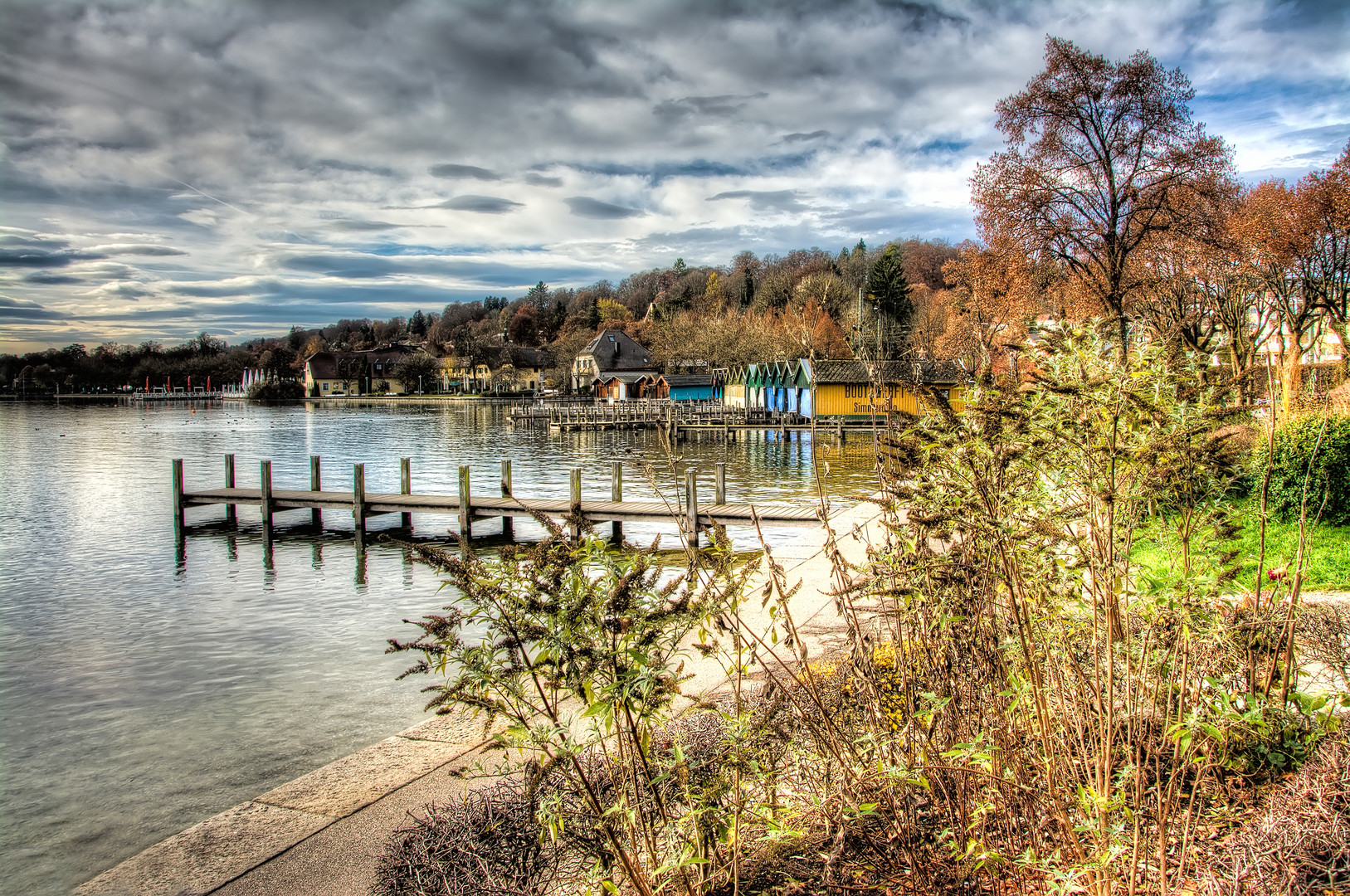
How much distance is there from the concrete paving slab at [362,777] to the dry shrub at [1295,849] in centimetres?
460

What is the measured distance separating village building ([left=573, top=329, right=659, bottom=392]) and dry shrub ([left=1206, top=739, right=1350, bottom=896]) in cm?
9542

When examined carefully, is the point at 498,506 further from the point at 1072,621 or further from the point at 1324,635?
the point at 1072,621

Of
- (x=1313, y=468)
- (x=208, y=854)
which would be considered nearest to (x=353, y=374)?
(x=1313, y=468)

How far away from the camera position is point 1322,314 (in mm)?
30078

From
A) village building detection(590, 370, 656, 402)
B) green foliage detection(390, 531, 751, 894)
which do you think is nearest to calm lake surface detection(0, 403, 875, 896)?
green foliage detection(390, 531, 751, 894)

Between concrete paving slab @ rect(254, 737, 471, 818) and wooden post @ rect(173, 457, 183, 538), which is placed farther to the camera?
wooden post @ rect(173, 457, 183, 538)

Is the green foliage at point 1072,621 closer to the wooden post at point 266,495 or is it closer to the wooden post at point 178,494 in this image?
the wooden post at point 266,495

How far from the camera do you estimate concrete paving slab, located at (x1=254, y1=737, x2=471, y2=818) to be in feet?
17.0

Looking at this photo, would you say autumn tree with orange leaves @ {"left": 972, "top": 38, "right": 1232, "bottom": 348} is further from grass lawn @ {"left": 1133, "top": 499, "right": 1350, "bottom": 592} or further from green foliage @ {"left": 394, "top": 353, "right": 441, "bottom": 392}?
green foliage @ {"left": 394, "top": 353, "right": 441, "bottom": 392}

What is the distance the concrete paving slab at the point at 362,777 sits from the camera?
205 inches

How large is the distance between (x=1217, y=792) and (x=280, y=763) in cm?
770

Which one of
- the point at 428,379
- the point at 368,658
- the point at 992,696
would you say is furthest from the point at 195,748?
the point at 428,379

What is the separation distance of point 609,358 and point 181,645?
89543 millimetres

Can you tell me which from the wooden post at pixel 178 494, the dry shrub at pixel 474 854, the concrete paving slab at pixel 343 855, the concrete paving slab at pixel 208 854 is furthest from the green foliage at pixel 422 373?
the dry shrub at pixel 474 854
